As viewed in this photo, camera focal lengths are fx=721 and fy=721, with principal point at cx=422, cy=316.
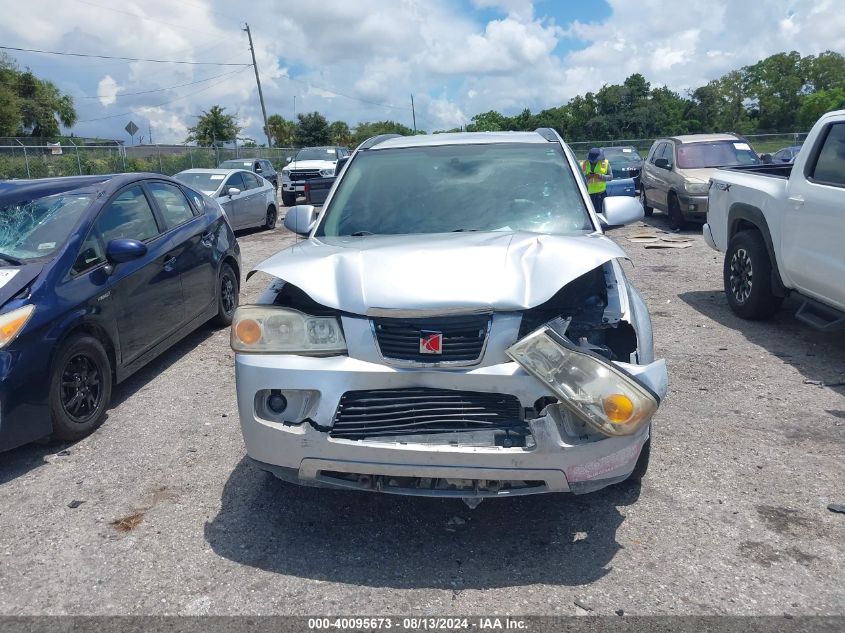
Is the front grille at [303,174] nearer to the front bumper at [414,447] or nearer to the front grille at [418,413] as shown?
the front bumper at [414,447]

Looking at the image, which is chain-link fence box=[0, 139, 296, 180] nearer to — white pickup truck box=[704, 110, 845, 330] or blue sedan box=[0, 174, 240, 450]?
blue sedan box=[0, 174, 240, 450]

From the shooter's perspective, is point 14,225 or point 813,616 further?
point 14,225

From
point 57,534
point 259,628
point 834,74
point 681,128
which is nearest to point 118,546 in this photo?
point 57,534

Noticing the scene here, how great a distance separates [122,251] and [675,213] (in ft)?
38.3

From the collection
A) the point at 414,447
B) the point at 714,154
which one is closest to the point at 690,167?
the point at 714,154

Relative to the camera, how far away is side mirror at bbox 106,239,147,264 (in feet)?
16.7

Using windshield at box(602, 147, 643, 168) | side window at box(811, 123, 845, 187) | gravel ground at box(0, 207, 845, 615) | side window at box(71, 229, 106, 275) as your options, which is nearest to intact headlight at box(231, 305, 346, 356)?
gravel ground at box(0, 207, 845, 615)

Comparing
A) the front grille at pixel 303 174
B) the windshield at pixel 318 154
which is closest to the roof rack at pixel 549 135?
the front grille at pixel 303 174

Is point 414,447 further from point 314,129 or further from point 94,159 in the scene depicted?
point 314,129

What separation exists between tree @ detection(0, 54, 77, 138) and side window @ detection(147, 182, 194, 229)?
4803 centimetres

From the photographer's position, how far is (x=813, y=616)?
2.79m

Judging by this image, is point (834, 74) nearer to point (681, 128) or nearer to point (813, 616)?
point (681, 128)

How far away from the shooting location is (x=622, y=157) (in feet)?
67.5

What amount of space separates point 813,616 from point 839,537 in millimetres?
720
